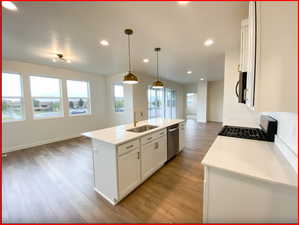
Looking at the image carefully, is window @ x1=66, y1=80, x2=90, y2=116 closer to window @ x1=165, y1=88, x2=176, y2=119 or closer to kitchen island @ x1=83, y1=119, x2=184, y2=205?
kitchen island @ x1=83, y1=119, x2=184, y2=205

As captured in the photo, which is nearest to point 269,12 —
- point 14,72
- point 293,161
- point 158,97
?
point 293,161

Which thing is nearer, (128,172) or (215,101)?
(128,172)

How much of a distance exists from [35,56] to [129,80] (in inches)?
118

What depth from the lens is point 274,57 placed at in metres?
0.93

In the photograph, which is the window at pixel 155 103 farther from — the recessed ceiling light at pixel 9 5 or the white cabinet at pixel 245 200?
the white cabinet at pixel 245 200

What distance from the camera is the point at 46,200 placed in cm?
188

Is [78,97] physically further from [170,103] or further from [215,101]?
[215,101]

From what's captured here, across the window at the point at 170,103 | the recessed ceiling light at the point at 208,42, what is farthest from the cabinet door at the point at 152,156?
the window at the point at 170,103

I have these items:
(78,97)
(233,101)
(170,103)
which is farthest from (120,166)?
(170,103)

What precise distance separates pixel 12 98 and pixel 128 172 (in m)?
4.41

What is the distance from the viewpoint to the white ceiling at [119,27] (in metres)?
1.59

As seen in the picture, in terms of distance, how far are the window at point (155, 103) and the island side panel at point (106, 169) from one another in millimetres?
4523

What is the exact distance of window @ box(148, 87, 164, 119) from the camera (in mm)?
6428

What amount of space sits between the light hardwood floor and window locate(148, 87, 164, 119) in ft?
12.2
